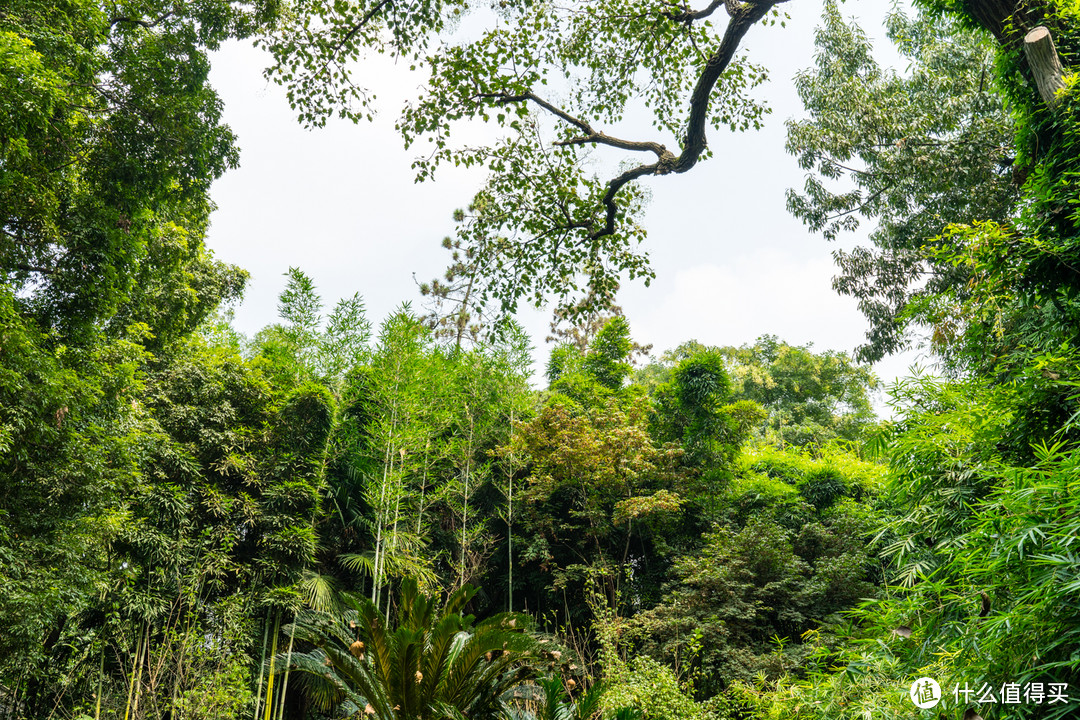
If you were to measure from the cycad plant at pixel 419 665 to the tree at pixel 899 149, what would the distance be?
6.13m

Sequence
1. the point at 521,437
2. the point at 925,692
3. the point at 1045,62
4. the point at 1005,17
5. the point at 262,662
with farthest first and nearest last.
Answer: the point at 521,437 < the point at 262,662 < the point at 1005,17 < the point at 1045,62 < the point at 925,692

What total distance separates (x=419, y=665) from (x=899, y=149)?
8672 mm

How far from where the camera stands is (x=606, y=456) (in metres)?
9.59

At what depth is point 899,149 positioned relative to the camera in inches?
345

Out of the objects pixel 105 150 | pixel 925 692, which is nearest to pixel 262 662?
pixel 105 150

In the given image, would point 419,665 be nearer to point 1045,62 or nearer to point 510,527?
point 510,527

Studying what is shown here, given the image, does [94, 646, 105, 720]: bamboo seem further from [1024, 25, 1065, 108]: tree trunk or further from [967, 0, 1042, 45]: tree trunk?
[967, 0, 1042, 45]: tree trunk

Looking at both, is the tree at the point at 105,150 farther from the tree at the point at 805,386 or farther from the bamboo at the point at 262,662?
the tree at the point at 805,386

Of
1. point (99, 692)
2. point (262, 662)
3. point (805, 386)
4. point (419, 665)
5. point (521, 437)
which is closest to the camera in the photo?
point (419, 665)

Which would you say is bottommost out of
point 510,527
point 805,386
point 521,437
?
point 510,527

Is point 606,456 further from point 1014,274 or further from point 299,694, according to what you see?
point 1014,274

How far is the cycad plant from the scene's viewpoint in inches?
212

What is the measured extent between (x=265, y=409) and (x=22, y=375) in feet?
14.0

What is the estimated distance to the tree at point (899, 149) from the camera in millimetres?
8188
